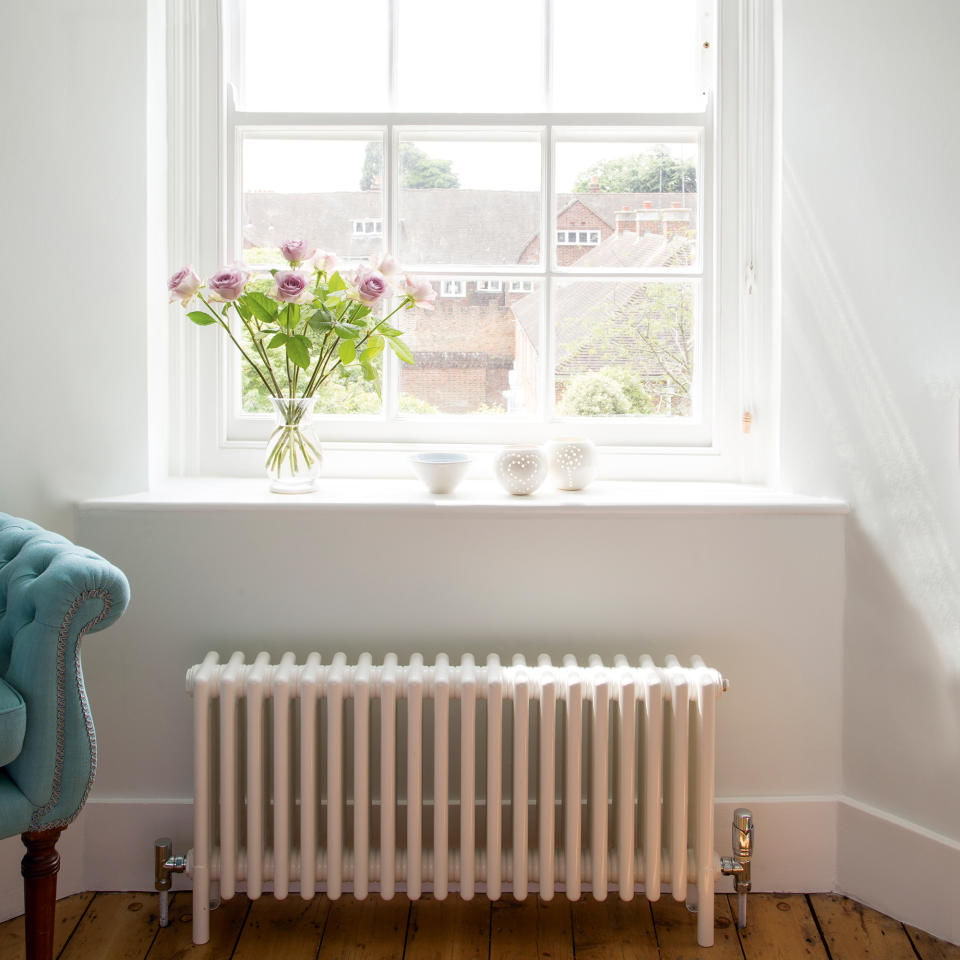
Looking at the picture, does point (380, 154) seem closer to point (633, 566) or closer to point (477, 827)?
point (633, 566)

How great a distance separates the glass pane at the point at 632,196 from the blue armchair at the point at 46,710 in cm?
142

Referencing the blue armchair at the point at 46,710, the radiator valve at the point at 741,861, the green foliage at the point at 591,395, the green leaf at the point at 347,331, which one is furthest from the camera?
the green foliage at the point at 591,395

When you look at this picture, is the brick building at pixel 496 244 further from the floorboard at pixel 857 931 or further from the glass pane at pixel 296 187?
the floorboard at pixel 857 931

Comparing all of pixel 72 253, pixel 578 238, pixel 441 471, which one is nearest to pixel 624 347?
pixel 578 238

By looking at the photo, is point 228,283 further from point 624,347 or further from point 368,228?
point 624,347

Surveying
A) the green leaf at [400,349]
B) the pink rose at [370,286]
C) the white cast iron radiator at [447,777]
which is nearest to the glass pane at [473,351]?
the green leaf at [400,349]

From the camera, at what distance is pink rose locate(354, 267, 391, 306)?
6.29 feet

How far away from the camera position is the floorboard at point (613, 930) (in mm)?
1765

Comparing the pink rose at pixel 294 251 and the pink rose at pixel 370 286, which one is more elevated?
the pink rose at pixel 294 251

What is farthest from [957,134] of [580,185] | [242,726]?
[242,726]

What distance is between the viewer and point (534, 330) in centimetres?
227

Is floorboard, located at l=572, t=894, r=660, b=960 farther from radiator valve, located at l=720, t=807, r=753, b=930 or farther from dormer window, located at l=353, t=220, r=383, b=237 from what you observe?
dormer window, located at l=353, t=220, r=383, b=237

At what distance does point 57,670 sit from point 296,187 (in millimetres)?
1338

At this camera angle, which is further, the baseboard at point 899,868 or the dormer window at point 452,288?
the dormer window at point 452,288
